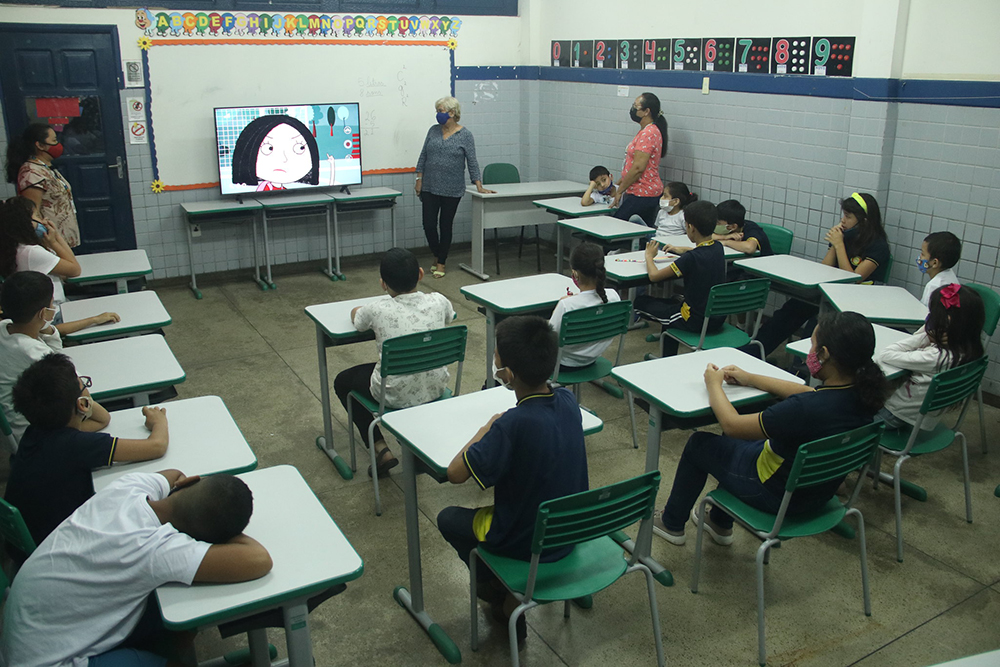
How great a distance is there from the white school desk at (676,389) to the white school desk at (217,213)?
4.67 m

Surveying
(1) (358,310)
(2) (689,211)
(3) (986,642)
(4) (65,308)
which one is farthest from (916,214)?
(4) (65,308)

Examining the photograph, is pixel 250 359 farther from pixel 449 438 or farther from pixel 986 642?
pixel 986 642

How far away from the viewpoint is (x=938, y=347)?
11.0ft

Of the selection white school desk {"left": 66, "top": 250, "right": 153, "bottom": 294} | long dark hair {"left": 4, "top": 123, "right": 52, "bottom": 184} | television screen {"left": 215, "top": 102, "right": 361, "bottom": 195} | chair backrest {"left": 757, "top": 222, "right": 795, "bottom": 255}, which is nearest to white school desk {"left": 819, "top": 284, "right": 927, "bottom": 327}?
chair backrest {"left": 757, "top": 222, "right": 795, "bottom": 255}

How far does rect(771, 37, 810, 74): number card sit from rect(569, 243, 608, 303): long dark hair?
2.71 meters

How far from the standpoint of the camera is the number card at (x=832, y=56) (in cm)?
527

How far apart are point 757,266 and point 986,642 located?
2.75 meters

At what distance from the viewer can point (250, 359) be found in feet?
18.3

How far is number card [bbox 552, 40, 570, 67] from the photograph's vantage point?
7996 mm

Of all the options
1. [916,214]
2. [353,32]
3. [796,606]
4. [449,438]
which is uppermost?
[353,32]

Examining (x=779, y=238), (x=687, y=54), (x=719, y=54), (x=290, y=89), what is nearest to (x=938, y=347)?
(x=779, y=238)

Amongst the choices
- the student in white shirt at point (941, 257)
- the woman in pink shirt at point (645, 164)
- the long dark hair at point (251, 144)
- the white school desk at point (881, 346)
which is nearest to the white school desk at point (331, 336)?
the white school desk at point (881, 346)

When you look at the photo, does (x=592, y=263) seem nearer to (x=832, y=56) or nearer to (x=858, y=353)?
(x=858, y=353)

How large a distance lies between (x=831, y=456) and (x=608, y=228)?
3.72 m
